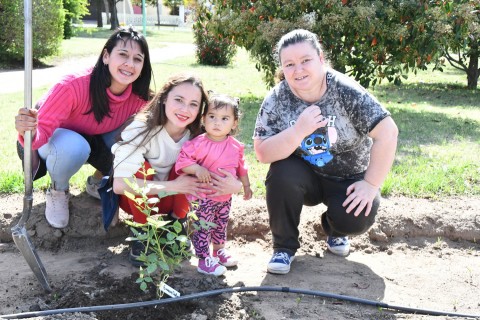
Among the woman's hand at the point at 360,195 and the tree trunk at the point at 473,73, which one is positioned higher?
→ the tree trunk at the point at 473,73

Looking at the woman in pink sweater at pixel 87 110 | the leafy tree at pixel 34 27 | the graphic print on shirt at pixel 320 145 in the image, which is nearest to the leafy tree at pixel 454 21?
the graphic print on shirt at pixel 320 145

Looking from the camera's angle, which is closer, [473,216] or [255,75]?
[473,216]

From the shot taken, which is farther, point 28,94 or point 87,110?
point 87,110

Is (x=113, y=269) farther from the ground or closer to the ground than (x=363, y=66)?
closer to the ground

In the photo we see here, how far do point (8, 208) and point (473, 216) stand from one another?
9.74ft

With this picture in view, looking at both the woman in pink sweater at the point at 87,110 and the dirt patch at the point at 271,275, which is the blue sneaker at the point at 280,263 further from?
the woman in pink sweater at the point at 87,110

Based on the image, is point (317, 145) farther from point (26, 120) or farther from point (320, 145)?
point (26, 120)

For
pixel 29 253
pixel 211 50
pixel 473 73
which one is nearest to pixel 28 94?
pixel 29 253

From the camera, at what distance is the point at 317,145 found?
311cm

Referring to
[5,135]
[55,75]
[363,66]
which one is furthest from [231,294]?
[55,75]

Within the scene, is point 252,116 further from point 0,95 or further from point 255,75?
point 255,75

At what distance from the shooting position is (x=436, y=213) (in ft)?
12.6

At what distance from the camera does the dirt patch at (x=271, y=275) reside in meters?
2.71

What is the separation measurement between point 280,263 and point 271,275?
0.08 m
